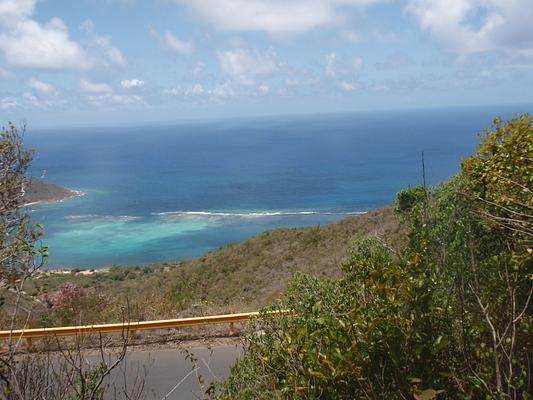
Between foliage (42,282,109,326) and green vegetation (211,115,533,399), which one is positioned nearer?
green vegetation (211,115,533,399)

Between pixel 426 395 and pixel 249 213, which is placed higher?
pixel 426 395

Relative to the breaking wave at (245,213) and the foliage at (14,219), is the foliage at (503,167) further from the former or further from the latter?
the breaking wave at (245,213)

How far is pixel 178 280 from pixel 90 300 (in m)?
16.5

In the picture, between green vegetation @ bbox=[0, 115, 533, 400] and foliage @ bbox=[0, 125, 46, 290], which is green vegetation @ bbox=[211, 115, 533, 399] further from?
foliage @ bbox=[0, 125, 46, 290]

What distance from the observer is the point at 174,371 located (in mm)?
9148

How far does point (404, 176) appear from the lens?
11594 cm

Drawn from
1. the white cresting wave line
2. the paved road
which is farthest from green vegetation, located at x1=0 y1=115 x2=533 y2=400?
the white cresting wave line

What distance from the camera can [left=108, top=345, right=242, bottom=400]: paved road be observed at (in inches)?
321

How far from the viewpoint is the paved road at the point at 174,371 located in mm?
8148

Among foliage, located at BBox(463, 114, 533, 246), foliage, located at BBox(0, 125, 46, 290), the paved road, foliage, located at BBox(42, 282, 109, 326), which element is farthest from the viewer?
foliage, located at BBox(42, 282, 109, 326)

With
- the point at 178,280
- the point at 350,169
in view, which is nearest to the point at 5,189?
the point at 178,280

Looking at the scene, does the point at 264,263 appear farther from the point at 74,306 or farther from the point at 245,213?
the point at 245,213

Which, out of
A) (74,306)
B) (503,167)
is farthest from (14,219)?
(503,167)

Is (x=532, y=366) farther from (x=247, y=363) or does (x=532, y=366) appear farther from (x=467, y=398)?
(x=247, y=363)
